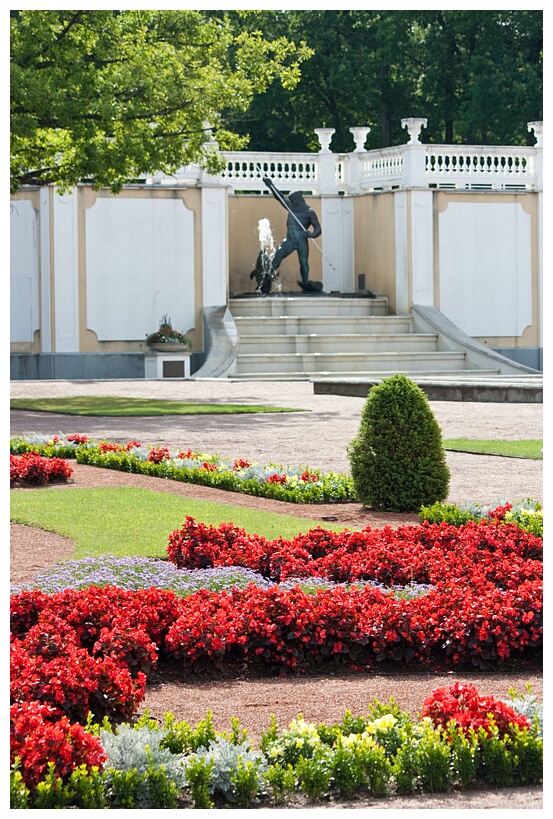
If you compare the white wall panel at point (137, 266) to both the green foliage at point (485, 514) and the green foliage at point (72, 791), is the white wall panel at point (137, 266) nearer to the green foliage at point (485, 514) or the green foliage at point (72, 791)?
the green foliage at point (485, 514)

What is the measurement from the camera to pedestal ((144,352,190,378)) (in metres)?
26.2

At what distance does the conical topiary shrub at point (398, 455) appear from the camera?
30.1ft

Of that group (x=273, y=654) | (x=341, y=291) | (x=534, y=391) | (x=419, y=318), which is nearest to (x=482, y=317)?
(x=419, y=318)

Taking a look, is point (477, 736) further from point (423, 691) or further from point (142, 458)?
point (142, 458)

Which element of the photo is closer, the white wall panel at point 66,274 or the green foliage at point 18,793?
the green foliage at point 18,793

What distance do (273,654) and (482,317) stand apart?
25103mm

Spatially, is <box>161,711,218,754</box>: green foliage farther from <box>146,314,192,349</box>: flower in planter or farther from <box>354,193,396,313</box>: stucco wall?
<box>354,193,396,313</box>: stucco wall

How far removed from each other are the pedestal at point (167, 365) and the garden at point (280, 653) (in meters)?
18.2

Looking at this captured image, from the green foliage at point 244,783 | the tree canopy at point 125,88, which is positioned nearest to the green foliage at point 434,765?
the green foliage at point 244,783

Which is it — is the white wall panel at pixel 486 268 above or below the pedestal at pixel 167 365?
above

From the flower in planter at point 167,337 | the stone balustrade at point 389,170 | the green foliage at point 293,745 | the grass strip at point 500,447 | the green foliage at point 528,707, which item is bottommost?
the green foliage at point 293,745

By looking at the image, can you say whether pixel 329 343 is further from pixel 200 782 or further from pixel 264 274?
pixel 200 782

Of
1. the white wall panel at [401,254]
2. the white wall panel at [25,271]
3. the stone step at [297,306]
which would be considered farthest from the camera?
the white wall panel at [401,254]

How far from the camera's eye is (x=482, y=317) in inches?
1163
